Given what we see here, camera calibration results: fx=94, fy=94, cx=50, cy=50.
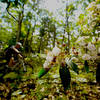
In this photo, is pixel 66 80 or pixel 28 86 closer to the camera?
pixel 66 80

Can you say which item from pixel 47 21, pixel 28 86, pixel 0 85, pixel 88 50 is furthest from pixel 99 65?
pixel 47 21

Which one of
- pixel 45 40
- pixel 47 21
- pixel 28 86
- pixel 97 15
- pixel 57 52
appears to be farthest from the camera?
pixel 45 40

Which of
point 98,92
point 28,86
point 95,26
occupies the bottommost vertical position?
point 98,92

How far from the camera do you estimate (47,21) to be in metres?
14.2

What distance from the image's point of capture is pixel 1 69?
2.61m

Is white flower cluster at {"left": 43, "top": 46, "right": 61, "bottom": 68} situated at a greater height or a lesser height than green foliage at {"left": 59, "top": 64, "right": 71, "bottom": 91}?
greater

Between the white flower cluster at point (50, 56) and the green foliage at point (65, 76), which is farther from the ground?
the white flower cluster at point (50, 56)

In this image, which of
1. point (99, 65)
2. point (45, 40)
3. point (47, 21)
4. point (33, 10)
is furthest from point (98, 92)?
point (45, 40)

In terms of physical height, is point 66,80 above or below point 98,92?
above

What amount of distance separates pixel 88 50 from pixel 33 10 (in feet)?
34.8

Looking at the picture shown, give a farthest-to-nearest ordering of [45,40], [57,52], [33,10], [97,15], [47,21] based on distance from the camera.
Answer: [45,40] → [47,21] → [33,10] → [97,15] → [57,52]

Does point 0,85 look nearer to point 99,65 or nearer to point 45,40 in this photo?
point 99,65

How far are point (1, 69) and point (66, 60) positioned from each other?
2.68 metres

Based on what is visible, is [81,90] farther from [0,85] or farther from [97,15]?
[0,85]
